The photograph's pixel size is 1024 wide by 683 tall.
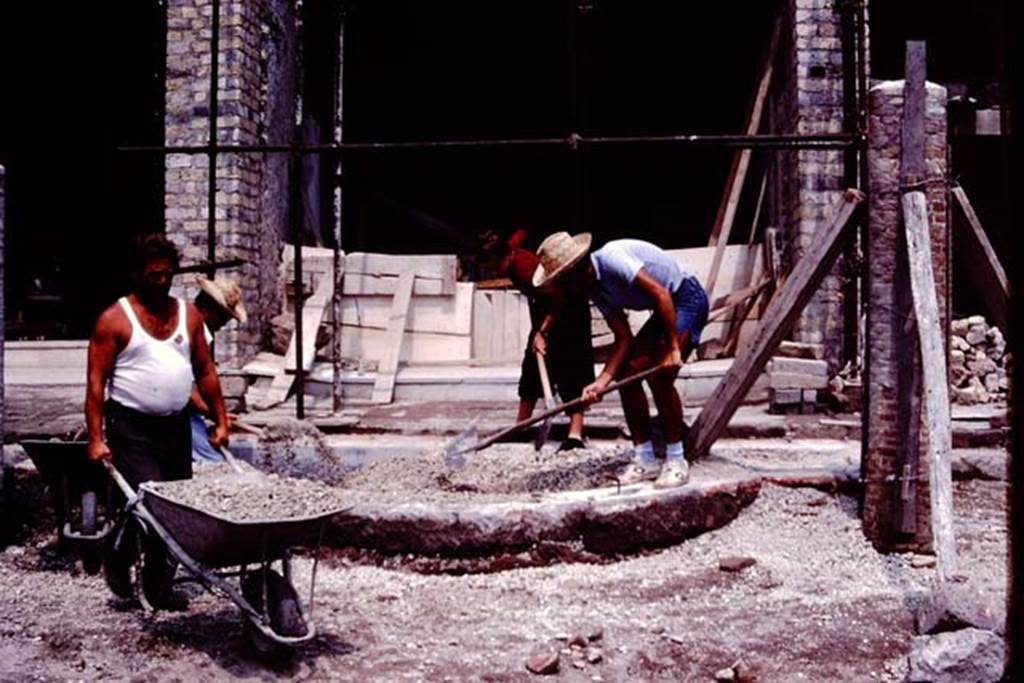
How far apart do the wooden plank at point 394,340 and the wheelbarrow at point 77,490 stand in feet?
13.2

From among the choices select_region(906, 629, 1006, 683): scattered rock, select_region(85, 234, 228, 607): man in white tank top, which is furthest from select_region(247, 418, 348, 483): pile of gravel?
select_region(906, 629, 1006, 683): scattered rock

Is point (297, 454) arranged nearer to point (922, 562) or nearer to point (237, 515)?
point (237, 515)

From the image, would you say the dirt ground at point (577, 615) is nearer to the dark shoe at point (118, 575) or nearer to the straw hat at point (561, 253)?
the dark shoe at point (118, 575)

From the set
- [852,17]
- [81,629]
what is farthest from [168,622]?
[852,17]

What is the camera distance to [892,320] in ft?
17.0

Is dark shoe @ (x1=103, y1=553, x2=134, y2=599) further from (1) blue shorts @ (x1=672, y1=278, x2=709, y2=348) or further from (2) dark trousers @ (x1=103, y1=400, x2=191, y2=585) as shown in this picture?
(1) blue shorts @ (x1=672, y1=278, x2=709, y2=348)

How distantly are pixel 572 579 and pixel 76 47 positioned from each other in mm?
10483

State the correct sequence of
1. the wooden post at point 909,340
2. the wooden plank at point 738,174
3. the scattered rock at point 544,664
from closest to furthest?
the scattered rock at point 544,664 → the wooden post at point 909,340 → the wooden plank at point 738,174

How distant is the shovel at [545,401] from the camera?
645 cm

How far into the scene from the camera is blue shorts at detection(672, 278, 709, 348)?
5766 millimetres

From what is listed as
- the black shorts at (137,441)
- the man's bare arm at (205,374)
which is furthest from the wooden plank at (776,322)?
the black shorts at (137,441)

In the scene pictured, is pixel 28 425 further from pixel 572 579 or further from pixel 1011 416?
pixel 1011 416

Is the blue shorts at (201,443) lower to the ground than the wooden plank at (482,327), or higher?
lower

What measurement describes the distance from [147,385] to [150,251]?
23.8 inches
